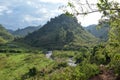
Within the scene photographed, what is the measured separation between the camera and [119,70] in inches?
1436

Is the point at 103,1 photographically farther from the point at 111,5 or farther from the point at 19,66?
the point at 19,66

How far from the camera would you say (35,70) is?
150 m

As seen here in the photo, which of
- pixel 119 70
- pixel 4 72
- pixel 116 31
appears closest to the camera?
pixel 116 31

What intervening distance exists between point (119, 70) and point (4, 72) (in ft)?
434

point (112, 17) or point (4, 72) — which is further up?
point (112, 17)

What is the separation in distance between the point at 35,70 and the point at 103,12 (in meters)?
131

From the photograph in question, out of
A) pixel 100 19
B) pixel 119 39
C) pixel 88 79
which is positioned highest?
pixel 100 19

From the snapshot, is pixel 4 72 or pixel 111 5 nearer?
pixel 111 5

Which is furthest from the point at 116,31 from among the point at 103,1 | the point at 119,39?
the point at 103,1

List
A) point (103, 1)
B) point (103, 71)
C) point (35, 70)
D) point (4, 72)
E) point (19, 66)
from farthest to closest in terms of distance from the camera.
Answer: point (19, 66) → point (4, 72) → point (35, 70) → point (103, 71) → point (103, 1)

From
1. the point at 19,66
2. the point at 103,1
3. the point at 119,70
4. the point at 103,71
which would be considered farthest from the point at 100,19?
the point at 19,66

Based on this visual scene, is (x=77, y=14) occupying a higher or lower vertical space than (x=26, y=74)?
higher

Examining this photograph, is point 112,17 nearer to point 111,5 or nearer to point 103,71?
point 111,5

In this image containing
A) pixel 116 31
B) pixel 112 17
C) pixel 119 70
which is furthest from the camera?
pixel 119 70
